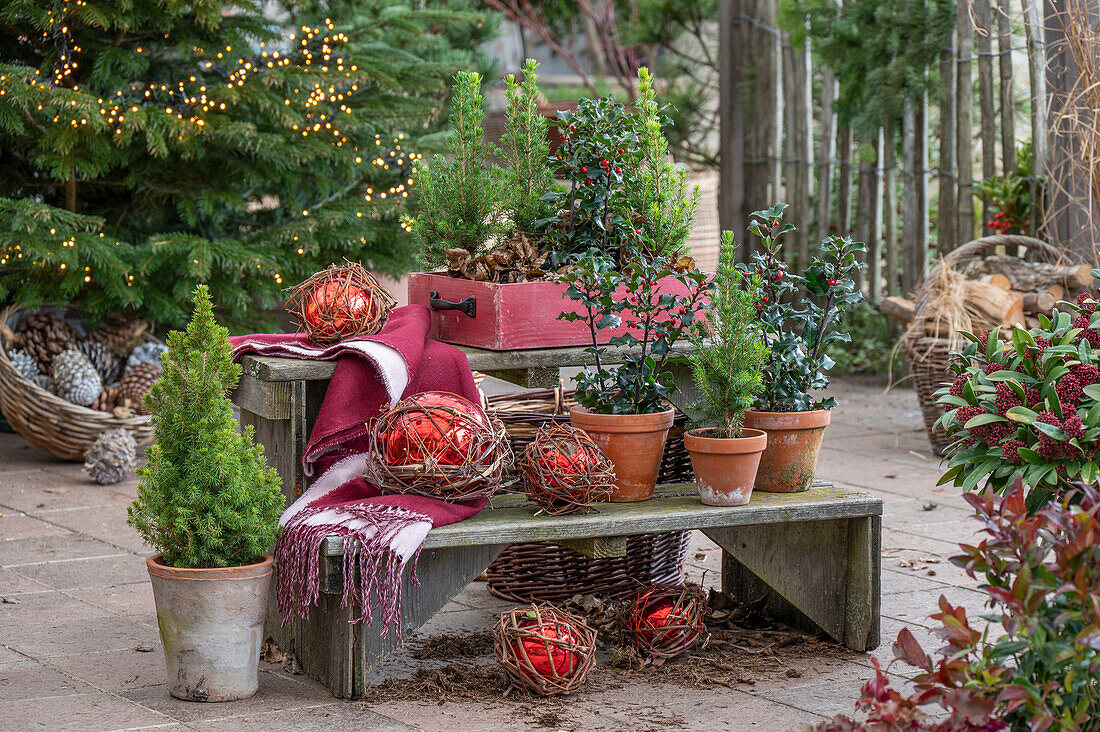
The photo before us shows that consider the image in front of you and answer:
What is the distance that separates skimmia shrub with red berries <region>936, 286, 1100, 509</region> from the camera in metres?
2.49

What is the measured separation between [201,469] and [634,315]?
113 centimetres

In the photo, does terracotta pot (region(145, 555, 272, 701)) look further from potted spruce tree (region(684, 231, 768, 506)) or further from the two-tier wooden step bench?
potted spruce tree (region(684, 231, 768, 506))

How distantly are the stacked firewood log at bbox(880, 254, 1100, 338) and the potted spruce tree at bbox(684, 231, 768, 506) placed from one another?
280cm

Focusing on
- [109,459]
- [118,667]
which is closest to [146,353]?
[109,459]

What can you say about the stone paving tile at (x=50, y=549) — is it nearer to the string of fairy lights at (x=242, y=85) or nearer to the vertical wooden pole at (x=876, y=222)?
the string of fairy lights at (x=242, y=85)

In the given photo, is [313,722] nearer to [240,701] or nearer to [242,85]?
[240,701]

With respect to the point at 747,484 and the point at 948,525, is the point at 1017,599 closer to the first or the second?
the point at 747,484

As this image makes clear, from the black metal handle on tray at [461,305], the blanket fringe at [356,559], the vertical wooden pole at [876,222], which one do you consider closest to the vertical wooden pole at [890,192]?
the vertical wooden pole at [876,222]

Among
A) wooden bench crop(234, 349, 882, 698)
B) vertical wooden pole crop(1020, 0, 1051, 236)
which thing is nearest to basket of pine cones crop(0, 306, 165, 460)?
Result: wooden bench crop(234, 349, 882, 698)

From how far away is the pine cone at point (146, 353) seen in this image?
571 centimetres

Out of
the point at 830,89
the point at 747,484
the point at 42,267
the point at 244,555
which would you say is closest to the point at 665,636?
the point at 747,484

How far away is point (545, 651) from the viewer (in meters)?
2.82

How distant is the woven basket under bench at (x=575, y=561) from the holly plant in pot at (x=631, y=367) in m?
0.34

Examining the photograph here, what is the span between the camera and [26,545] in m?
4.20
